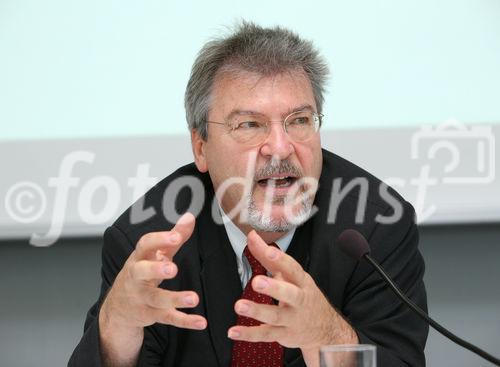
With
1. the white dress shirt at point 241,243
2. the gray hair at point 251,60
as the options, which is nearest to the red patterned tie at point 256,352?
the white dress shirt at point 241,243

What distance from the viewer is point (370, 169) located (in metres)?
2.78

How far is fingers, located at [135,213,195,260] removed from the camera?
4.61ft

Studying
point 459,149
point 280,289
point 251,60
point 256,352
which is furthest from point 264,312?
point 459,149

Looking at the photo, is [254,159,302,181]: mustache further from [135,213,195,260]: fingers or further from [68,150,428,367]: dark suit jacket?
[135,213,195,260]: fingers

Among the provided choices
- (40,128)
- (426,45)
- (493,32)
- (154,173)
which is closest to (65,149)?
(40,128)

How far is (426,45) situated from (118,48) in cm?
99

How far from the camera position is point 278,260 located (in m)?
1.42

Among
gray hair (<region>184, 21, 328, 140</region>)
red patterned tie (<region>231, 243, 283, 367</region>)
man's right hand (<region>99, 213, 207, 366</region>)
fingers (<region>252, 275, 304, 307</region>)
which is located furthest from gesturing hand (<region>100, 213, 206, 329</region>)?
gray hair (<region>184, 21, 328, 140</region>)

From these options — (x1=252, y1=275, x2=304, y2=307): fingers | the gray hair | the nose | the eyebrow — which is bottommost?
(x1=252, y1=275, x2=304, y2=307): fingers

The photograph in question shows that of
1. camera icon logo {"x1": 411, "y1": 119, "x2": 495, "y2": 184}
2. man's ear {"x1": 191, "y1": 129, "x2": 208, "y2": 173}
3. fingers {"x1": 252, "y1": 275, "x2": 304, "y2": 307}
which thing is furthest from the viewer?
camera icon logo {"x1": 411, "y1": 119, "x2": 495, "y2": 184}

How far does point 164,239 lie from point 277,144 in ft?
1.63

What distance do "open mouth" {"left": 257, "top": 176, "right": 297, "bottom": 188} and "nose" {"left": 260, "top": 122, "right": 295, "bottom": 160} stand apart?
0.05 m

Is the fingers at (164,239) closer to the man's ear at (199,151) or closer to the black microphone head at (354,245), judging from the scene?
the black microphone head at (354,245)

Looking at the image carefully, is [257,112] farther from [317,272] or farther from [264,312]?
[264,312]
